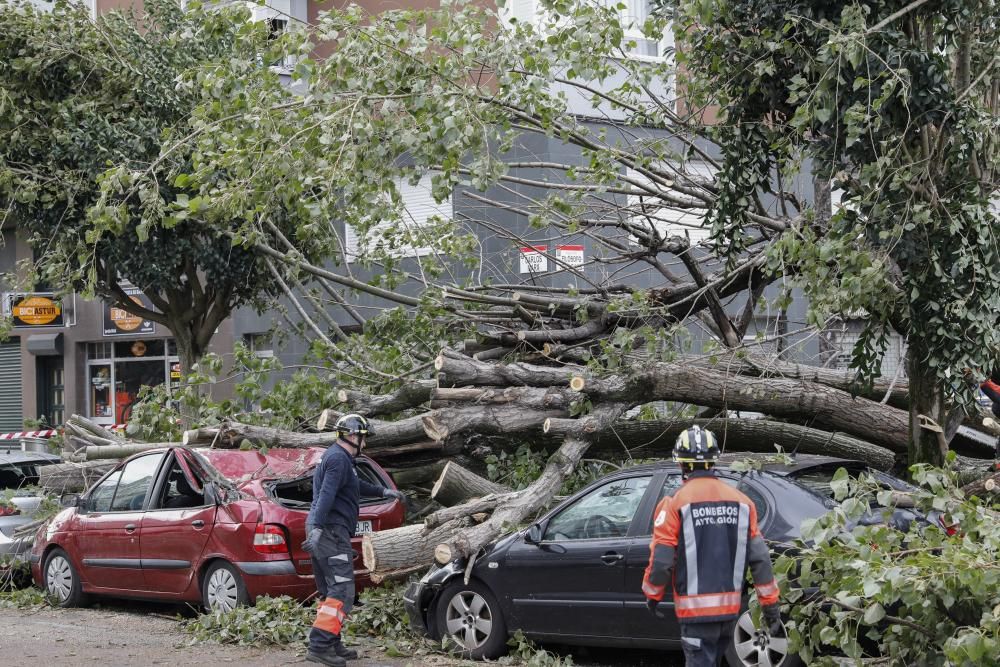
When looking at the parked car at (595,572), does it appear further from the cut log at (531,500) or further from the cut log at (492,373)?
the cut log at (492,373)

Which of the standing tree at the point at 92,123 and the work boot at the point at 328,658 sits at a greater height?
the standing tree at the point at 92,123

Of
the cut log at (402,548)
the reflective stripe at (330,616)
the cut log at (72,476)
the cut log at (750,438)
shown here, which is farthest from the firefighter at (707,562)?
the cut log at (72,476)

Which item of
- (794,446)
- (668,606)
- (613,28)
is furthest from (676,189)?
(668,606)

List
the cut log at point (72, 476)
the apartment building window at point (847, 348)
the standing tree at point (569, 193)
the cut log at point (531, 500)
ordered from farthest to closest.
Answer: the cut log at point (72, 476) < the apartment building window at point (847, 348) < the standing tree at point (569, 193) < the cut log at point (531, 500)

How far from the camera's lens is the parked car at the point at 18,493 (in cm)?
1138

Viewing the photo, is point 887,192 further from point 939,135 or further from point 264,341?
point 264,341

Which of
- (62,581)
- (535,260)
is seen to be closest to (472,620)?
(62,581)

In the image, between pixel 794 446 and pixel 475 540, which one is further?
pixel 794 446

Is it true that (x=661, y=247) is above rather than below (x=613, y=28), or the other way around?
below

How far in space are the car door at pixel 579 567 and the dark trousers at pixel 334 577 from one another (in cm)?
113

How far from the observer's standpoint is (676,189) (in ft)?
35.1

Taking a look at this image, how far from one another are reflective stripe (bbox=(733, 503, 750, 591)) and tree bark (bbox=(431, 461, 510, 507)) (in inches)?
155

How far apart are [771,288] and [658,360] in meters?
9.93

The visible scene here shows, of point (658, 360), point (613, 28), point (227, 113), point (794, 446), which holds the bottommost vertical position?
point (794, 446)
